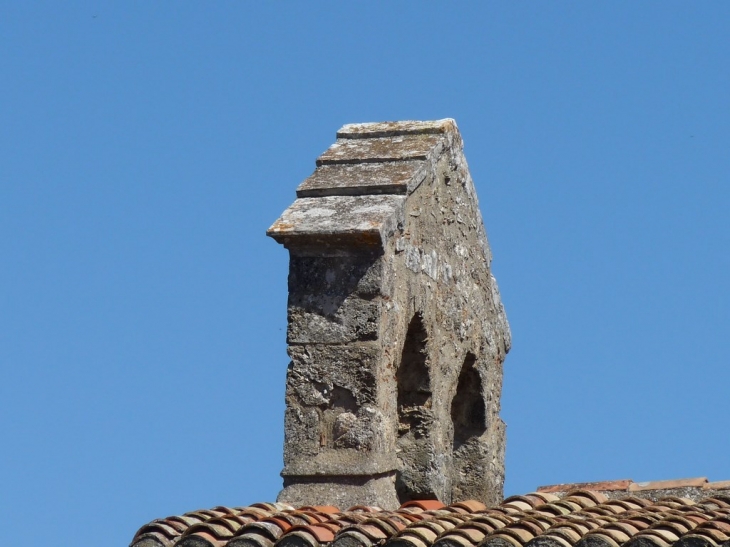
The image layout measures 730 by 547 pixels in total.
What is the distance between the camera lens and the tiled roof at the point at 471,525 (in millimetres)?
5730

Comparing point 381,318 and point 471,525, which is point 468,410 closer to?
point 381,318

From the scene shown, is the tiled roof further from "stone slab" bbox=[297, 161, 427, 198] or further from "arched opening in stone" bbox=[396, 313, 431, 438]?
"stone slab" bbox=[297, 161, 427, 198]

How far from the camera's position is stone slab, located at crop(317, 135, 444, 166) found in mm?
8570

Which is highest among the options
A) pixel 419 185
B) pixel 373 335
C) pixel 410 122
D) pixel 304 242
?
pixel 410 122

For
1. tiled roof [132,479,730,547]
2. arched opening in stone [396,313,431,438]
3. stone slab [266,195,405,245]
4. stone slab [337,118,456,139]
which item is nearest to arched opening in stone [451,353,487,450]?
arched opening in stone [396,313,431,438]

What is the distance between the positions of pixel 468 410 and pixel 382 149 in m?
2.46

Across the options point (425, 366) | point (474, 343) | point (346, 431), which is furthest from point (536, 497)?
point (474, 343)

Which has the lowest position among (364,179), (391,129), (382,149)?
(364,179)

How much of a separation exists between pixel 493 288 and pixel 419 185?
2.26 m

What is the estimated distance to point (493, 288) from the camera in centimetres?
1057

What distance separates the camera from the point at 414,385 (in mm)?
8711

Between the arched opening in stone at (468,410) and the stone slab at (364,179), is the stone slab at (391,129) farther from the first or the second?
the arched opening in stone at (468,410)

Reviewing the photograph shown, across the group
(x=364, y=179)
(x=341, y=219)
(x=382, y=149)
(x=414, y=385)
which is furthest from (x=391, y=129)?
(x=414, y=385)

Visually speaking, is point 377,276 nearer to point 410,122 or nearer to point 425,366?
point 425,366
